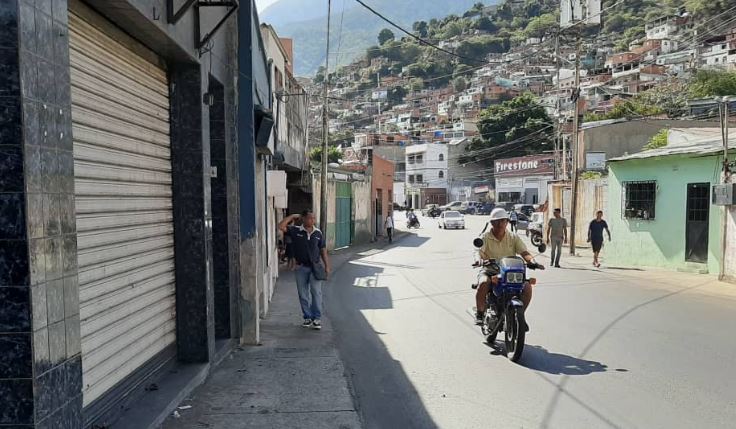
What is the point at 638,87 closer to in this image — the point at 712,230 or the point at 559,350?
the point at 712,230

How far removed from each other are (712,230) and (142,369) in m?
14.2

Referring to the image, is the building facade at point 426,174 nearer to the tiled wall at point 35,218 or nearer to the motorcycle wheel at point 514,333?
the motorcycle wheel at point 514,333

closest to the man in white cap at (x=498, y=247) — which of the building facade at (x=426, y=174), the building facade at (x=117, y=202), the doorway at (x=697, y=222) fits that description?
the building facade at (x=117, y=202)

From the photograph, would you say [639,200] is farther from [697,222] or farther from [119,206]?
[119,206]

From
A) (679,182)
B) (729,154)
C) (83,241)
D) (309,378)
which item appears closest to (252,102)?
(309,378)

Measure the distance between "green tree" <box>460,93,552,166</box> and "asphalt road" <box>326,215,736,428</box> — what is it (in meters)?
60.9

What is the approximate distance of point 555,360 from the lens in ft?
22.9

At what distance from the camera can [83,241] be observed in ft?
13.1

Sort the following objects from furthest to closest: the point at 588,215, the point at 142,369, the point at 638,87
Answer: the point at 638,87 → the point at 588,215 → the point at 142,369

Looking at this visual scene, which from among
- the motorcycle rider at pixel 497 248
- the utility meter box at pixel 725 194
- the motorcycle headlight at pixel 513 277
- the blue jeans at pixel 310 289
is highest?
the utility meter box at pixel 725 194

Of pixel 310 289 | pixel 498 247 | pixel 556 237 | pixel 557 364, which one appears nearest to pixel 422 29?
pixel 556 237

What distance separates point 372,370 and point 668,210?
41.5ft

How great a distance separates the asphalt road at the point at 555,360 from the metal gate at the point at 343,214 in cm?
1283

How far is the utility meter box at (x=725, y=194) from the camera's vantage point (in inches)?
525
